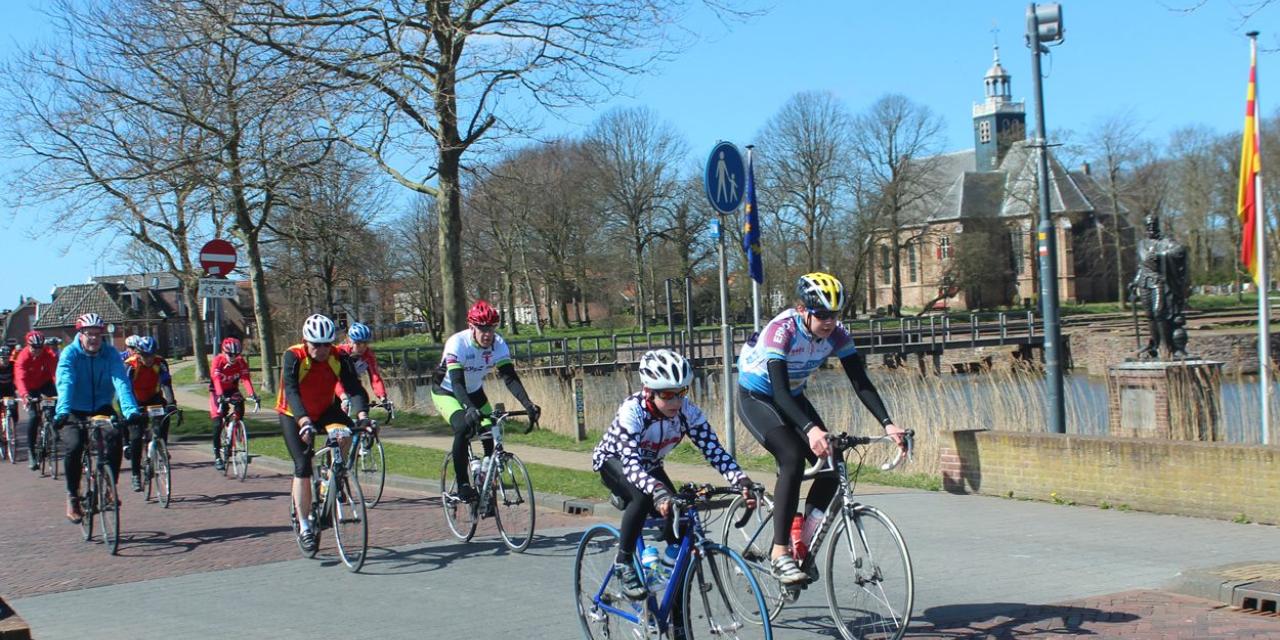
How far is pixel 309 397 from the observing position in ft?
28.9

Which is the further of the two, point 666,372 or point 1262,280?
point 1262,280

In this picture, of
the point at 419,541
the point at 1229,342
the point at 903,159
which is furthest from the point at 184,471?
the point at 903,159

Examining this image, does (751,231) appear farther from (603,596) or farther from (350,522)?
(603,596)

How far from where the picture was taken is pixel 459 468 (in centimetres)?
934

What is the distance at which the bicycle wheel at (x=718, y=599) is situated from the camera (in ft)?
15.9

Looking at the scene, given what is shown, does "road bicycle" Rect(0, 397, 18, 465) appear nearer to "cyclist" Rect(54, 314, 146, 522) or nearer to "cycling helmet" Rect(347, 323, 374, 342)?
"cycling helmet" Rect(347, 323, 374, 342)

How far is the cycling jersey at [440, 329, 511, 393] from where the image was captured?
940cm

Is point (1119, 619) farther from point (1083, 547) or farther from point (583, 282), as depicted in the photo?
point (583, 282)

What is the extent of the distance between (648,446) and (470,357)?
423 cm

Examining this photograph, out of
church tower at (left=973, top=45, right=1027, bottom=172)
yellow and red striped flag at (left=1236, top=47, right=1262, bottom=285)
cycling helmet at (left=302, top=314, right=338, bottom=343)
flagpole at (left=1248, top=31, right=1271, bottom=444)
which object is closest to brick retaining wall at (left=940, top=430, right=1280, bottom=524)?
flagpole at (left=1248, top=31, right=1271, bottom=444)

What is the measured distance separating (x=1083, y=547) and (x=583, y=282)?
55.3m

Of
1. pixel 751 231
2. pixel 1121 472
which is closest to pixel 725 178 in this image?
pixel 751 231

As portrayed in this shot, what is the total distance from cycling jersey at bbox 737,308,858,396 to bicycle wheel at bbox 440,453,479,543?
3.66 meters

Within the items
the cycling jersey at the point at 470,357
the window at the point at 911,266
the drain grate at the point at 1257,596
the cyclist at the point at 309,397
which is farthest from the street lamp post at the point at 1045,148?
the window at the point at 911,266
